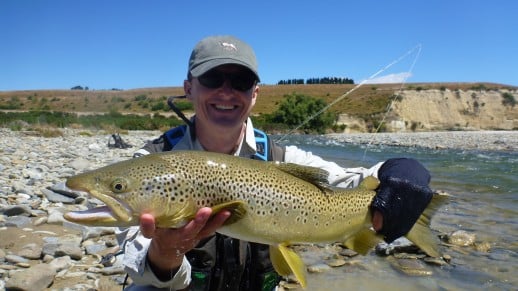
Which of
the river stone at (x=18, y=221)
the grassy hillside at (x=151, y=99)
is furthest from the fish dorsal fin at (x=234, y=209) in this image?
the grassy hillside at (x=151, y=99)

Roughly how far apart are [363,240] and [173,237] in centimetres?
122

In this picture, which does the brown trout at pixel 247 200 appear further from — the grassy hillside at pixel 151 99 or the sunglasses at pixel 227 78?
the grassy hillside at pixel 151 99

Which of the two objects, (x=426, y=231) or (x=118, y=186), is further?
(x=426, y=231)

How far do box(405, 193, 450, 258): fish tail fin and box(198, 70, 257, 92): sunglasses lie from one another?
4.74ft

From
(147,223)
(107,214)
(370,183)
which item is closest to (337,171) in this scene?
(370,183)

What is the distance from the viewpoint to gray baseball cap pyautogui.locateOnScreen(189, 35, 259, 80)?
2998mm

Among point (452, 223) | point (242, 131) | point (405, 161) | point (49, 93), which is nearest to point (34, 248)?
point (242, 131)

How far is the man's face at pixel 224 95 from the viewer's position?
3.09 meters

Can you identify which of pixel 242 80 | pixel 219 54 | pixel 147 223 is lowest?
pixel 147 223

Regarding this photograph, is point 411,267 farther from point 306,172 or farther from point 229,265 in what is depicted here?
point 306,172

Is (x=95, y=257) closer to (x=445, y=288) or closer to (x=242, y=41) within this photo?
(x=242, y=41)

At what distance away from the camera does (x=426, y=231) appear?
286 centimetres

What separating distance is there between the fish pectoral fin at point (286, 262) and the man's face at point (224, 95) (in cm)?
96

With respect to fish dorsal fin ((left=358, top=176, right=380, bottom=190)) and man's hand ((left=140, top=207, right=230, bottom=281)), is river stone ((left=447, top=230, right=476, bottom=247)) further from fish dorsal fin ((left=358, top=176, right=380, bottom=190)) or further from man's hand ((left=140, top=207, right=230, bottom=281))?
man's hand ((left=140, top=207, right=230, bottom=281))
